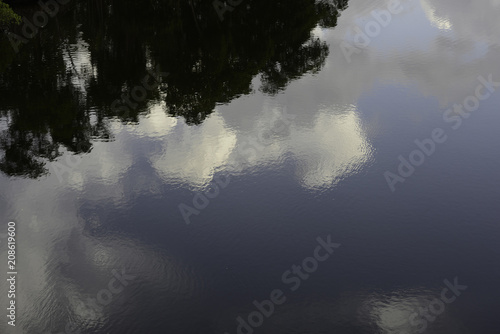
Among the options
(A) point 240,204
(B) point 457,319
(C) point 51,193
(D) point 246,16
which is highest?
(C) point 51,193

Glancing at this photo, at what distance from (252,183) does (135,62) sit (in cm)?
2768

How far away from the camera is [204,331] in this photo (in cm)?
2509

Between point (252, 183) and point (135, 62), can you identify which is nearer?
point (252, 183)

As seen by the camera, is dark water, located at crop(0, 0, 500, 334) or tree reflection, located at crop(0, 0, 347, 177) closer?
dark water, located at crop(0, 0, 500, 334)

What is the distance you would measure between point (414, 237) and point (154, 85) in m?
30.7

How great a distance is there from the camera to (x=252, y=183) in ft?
121

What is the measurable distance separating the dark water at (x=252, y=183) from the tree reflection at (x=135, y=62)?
267 mm

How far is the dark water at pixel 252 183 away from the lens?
88.2 feet

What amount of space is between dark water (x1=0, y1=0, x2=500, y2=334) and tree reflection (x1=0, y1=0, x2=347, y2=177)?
27cm

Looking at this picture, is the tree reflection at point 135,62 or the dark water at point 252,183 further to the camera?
the tree reflection at point 135,62

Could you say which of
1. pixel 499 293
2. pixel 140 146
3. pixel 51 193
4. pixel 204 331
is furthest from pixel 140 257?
pixel 499 293

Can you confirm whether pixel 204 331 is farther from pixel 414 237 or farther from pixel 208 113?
pixel 208 113

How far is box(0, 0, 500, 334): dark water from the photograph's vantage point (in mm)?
26891

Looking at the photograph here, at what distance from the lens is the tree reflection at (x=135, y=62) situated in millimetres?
45094
